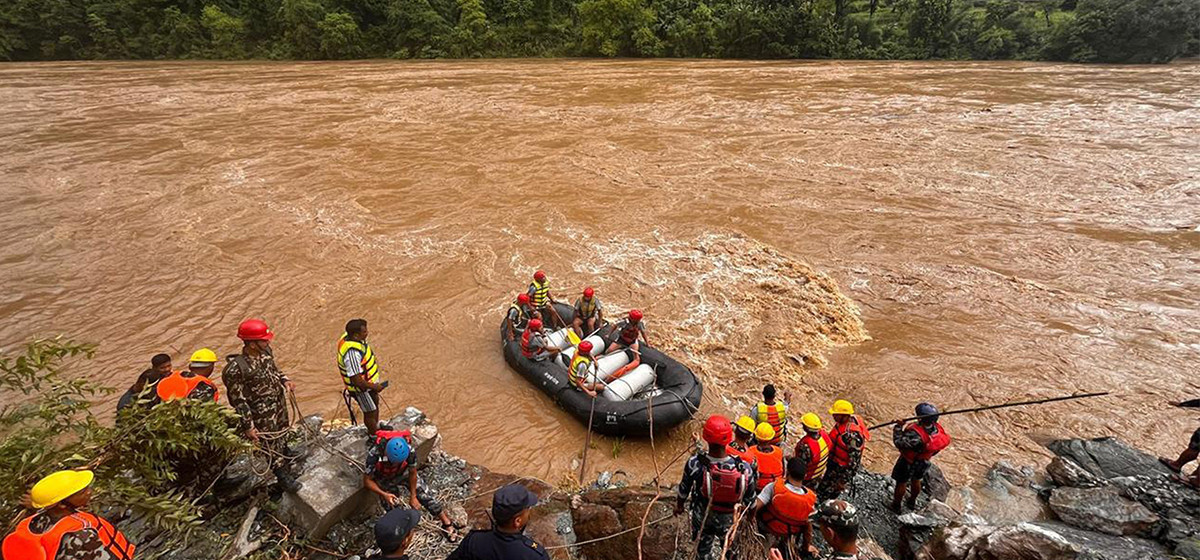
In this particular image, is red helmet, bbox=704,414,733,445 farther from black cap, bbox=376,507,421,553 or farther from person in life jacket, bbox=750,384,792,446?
black cap, bbox=376,507,421,553

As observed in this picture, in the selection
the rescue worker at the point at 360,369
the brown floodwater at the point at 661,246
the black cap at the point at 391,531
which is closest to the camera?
the black cap at the point at 391,531

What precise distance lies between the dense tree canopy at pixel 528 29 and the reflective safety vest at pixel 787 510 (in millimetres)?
36233

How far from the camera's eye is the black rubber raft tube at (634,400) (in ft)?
20.9

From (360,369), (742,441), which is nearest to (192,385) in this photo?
(360,369)

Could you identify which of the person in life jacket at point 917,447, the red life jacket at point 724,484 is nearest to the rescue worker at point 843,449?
the person in life jacket at point 917,447

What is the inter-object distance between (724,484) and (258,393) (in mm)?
3503

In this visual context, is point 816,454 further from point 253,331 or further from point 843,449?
point 253,331

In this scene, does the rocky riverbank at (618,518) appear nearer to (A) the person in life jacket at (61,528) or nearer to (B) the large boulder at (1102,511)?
(B) the large boulder at (1102,511)

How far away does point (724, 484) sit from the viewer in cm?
370

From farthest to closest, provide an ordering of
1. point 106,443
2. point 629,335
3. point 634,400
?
point 629,335 < point 634,400 < point 106,443

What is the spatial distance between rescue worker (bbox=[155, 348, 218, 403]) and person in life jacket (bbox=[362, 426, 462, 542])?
1158mm

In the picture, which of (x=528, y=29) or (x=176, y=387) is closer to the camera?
(x=176, y=387)

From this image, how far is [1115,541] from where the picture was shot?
413 cm

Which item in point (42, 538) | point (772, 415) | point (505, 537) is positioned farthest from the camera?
point (772, 415)
